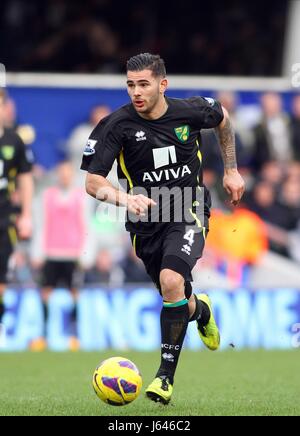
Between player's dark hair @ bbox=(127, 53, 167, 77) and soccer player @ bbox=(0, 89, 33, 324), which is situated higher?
player's dark hair @ bbox=(127, 53, 167, 77)

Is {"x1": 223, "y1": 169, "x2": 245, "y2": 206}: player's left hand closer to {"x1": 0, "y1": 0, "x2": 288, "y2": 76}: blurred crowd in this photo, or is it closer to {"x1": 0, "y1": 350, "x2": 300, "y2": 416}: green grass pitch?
{"x1": 0, "y1": 350, "x2": 300, "y2": 416}: green grass pitch

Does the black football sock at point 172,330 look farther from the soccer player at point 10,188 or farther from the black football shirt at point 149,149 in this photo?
the soccer player at point 10,188

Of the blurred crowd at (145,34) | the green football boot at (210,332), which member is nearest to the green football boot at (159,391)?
the green football boot at (210,332)

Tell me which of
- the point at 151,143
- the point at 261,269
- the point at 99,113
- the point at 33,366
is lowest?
the point at 261,269

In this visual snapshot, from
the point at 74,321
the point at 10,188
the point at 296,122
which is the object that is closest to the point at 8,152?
the point at 10,188

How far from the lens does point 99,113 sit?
1605 centimetres

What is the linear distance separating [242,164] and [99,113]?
7.76 feet

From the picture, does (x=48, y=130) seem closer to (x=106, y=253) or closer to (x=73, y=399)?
(x=106, y=253)

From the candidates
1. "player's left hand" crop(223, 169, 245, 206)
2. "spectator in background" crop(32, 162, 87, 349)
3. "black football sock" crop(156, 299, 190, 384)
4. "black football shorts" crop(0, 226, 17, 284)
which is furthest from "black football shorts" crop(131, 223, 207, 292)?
"spectator in background" crop(32, 162, 87, 349)

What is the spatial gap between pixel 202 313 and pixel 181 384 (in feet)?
3.35

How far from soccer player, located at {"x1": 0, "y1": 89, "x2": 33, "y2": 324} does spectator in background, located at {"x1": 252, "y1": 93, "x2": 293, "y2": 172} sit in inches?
215

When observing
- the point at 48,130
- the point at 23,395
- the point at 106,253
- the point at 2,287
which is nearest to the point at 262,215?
the point at 106,253

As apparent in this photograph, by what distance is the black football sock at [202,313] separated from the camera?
869 cm

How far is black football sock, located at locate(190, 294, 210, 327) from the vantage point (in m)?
8.69
